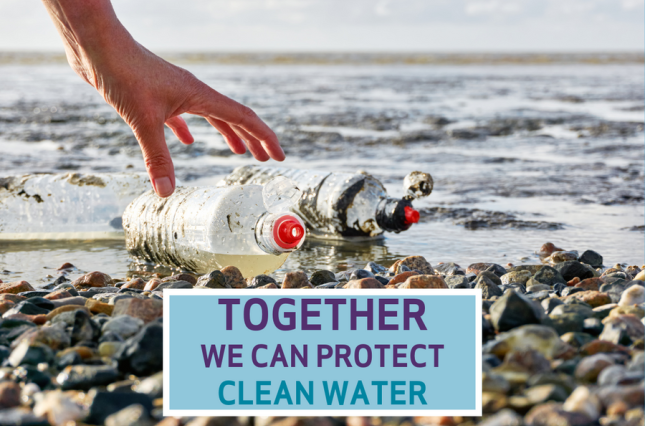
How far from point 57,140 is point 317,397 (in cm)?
909

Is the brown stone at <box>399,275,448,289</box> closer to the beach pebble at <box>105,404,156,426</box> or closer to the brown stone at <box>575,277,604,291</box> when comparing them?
the brown stone at <box>575,277,604,291</box>

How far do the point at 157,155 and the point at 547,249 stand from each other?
99.2 inches

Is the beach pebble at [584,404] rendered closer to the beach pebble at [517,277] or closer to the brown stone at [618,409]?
the brown stone at [618,409]

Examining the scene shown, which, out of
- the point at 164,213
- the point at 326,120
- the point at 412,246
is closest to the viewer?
the point at 164,213

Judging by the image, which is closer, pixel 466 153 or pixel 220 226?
pixel 220 226

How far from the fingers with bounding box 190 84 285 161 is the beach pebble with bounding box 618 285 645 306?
161 centimetres

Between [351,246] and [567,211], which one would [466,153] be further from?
[351,246]

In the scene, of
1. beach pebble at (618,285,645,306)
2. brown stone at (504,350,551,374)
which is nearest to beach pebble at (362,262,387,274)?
beach pebble at (618,285,645,306)

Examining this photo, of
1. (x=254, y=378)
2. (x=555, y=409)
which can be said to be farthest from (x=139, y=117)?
(x=555, y=409)

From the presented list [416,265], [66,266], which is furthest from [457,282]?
[66,266]

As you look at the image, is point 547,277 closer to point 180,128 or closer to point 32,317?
point 180,128

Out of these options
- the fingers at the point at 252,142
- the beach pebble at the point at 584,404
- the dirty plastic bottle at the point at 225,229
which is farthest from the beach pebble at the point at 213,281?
the beach pebble at the point at 584,404

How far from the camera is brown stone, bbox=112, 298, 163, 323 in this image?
2.26 metres

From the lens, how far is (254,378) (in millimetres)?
1836
